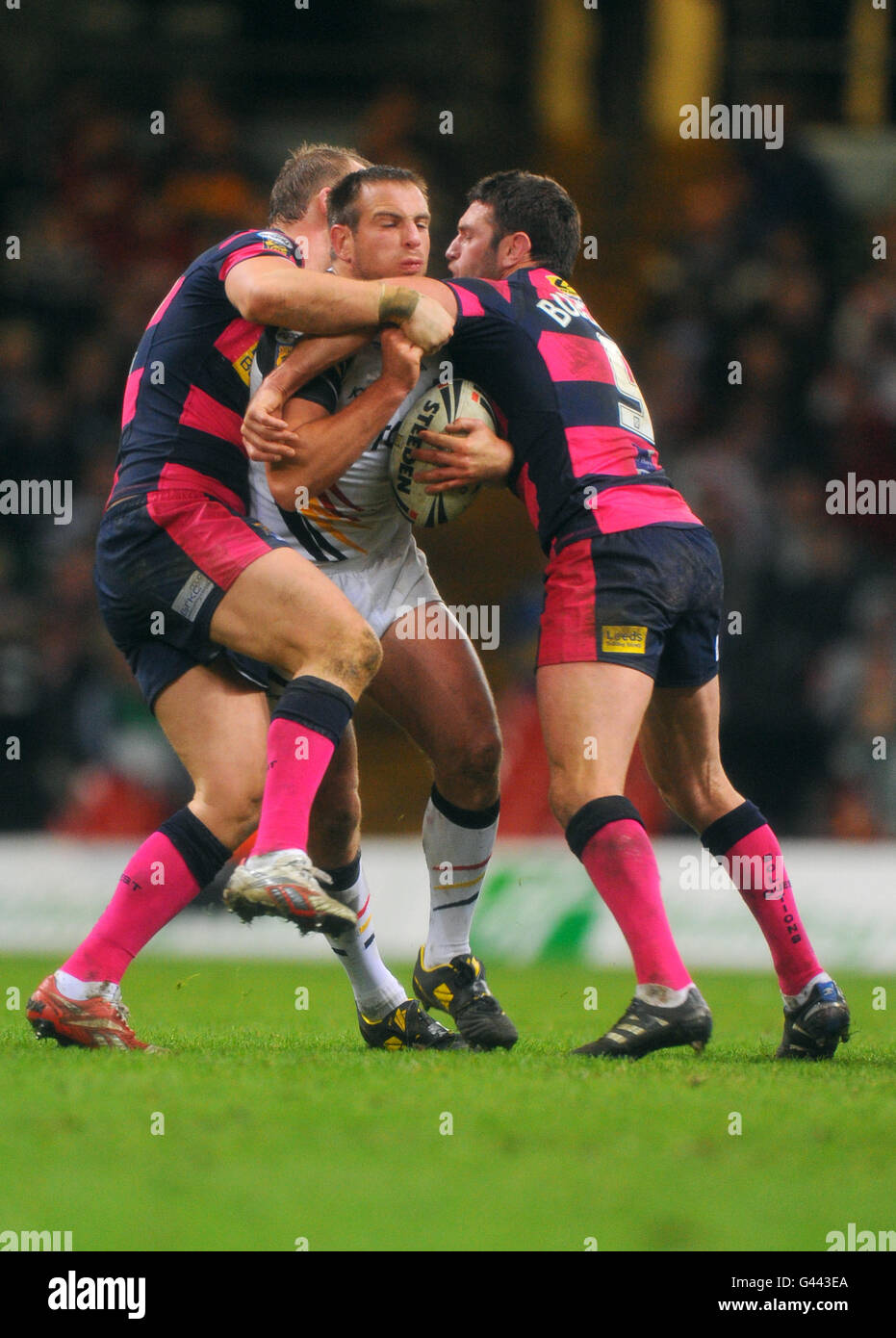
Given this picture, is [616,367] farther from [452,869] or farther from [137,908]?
[137,908]

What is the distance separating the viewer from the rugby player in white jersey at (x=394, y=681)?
511cm

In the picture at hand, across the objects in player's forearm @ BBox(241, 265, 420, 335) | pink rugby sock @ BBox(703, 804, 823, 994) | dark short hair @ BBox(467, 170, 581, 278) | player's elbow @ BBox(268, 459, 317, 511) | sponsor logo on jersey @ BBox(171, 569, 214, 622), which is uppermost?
dark short hair @ BBox(467, 170, 581, 278)

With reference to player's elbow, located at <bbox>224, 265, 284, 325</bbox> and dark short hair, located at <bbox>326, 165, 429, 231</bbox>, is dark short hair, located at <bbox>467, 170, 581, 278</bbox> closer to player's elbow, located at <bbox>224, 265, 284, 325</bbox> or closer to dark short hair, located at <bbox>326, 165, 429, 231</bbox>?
dark short hair, located at <bbox>326, 165, 429, 231</bbox>

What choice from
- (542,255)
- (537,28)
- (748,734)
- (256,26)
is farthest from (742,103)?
(542,255)

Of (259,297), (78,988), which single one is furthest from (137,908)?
(259,297)

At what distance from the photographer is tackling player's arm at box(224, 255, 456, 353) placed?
466 centimetres

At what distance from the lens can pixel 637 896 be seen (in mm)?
4688

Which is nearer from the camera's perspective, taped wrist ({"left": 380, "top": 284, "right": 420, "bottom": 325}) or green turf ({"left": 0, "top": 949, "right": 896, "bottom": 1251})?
green turf ({"left": 0, "top": 949, "right": 896, "bottom": 1251})

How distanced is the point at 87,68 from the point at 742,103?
574 cm

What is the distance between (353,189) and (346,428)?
82 centimetres

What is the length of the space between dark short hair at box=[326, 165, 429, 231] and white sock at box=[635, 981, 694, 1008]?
2.30 meters

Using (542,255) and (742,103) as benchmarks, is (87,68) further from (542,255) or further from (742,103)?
(542,255)

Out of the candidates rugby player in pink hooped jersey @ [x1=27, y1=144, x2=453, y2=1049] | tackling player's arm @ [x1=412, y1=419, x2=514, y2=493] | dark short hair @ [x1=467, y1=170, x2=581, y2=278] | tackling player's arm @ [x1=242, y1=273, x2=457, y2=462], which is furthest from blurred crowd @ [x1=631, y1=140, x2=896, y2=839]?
tackling player's arm @ [x1=242, y1=273, x2=457, y2=462]
